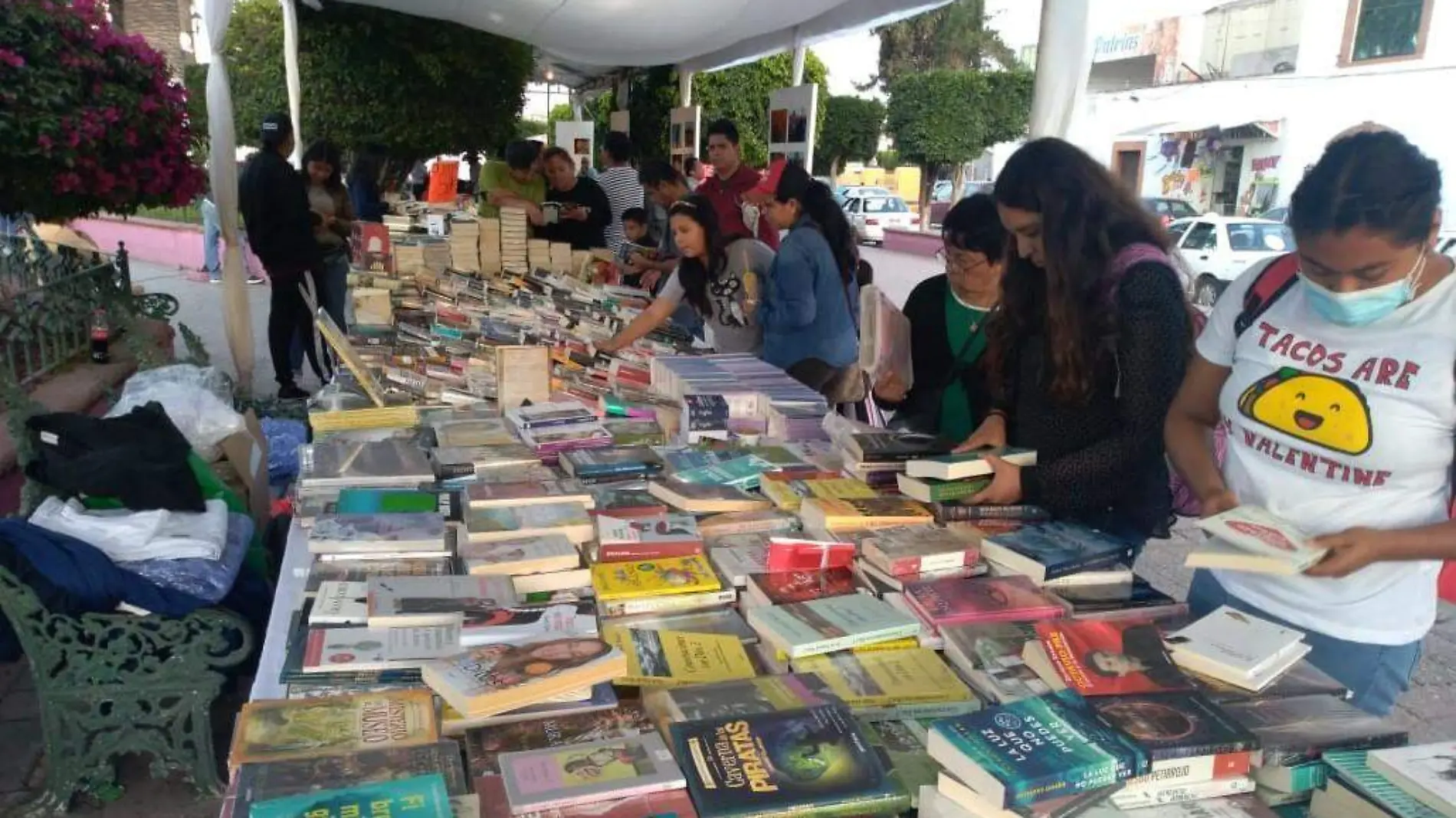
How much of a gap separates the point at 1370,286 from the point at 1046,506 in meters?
0.72

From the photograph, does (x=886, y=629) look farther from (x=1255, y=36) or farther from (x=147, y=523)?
(x=1255, y=36)

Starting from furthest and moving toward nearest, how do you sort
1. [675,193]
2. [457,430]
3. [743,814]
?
[675,193], [457,430], [743,814]

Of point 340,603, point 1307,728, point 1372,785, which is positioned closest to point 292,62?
point 340,603

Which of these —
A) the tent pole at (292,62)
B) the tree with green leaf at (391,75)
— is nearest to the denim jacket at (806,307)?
the tent pole at (292,62)

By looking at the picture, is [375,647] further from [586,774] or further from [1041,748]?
[1041,748]

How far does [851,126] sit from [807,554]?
26.5m

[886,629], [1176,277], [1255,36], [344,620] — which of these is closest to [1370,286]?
[1176,277]

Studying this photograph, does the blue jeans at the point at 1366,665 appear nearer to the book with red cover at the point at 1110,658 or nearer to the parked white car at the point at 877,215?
the book with red cover at the point at 1110,658

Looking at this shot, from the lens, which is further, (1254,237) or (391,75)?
(1254,237)

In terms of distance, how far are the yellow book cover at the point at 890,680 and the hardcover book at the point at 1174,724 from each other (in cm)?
20

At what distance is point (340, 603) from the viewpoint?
150 centimetres

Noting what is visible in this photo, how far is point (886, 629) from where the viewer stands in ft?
4.76

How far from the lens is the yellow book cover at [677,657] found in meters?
1.34

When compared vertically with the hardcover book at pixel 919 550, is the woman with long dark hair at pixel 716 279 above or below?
above
